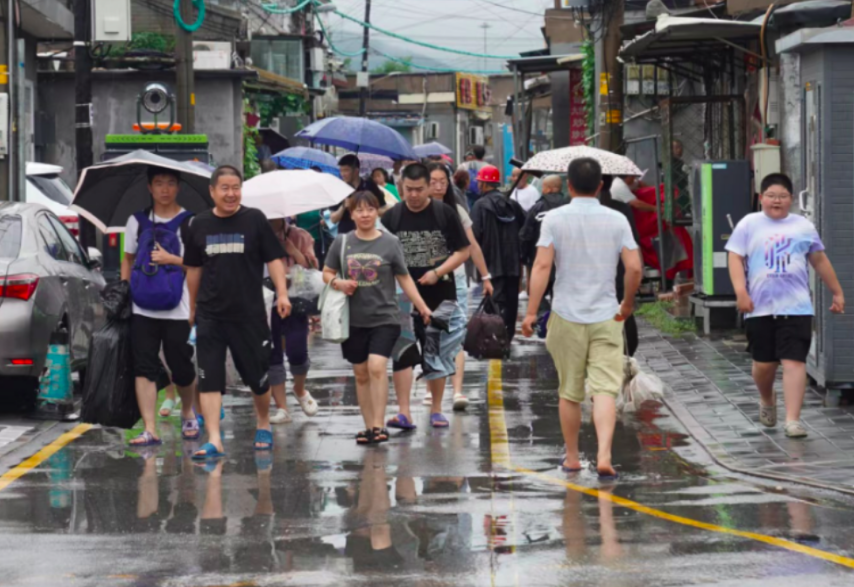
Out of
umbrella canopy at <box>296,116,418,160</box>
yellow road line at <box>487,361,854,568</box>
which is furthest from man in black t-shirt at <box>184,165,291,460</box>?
umbrella canopy at <box>296,116,418,160</box>

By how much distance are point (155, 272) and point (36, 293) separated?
152 centimetres

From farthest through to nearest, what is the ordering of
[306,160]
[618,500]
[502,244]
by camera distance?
[306,160] < [502,244] < [618,500]

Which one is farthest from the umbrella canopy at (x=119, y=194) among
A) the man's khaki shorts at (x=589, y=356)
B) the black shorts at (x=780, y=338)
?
the black shorts at (x=780, y=338)

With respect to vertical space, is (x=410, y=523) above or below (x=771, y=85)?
below

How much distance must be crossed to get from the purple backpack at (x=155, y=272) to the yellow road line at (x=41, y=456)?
110 cm

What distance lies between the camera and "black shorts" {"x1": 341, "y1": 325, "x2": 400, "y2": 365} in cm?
971

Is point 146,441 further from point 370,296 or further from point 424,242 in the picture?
point 424,242

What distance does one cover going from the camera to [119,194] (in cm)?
A: 1085

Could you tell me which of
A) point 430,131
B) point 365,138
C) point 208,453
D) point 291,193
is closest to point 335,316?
point 208,453

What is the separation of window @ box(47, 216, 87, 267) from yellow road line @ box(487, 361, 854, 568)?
12.1 feet

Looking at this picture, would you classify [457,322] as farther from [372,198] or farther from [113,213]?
[113,213]

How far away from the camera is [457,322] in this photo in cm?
1077

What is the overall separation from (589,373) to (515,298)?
5.21 metres

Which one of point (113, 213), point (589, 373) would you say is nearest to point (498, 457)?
point (589, 373)
